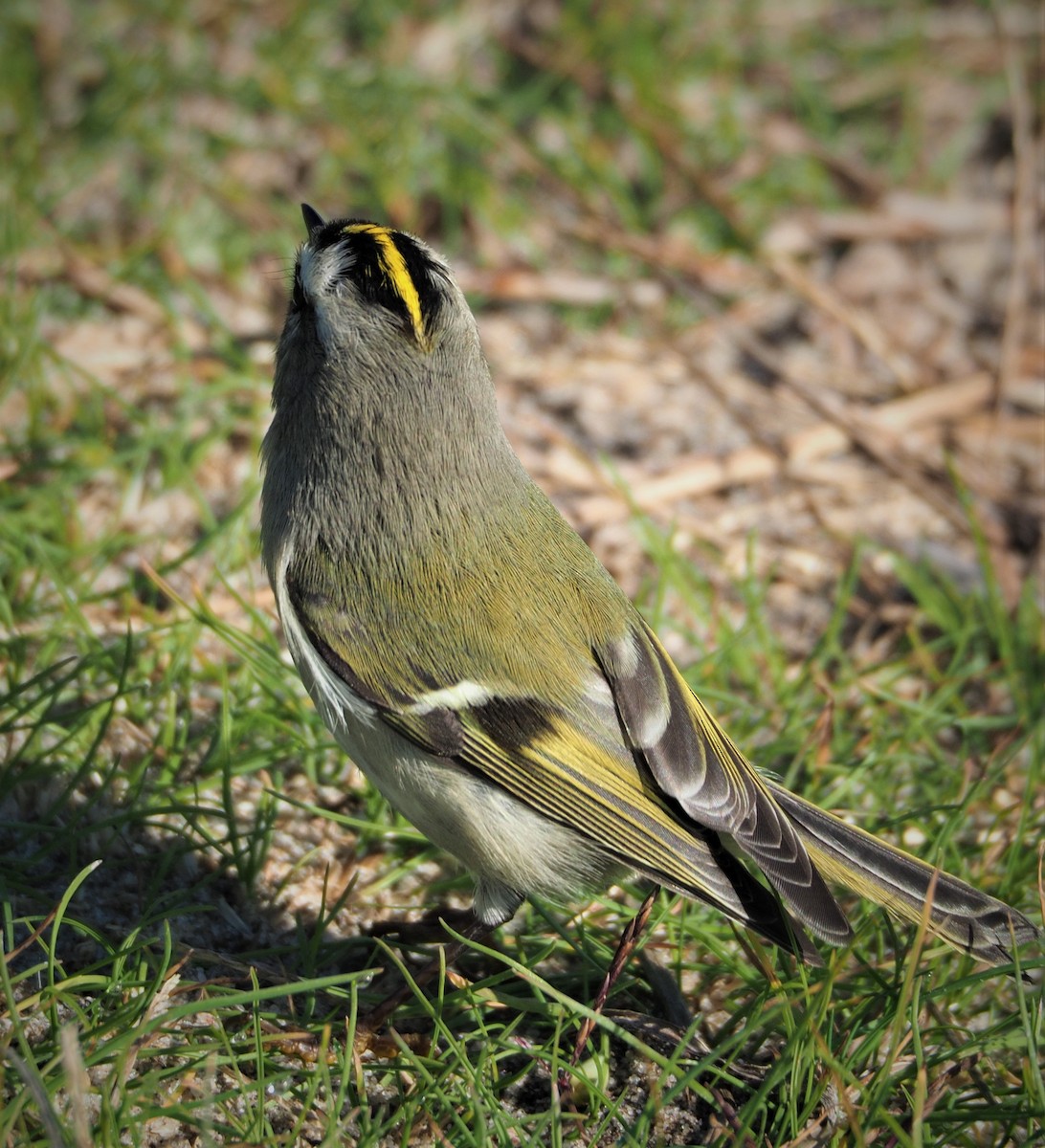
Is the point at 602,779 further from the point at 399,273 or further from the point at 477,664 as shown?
the point at 399,273

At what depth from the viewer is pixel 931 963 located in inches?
91.7

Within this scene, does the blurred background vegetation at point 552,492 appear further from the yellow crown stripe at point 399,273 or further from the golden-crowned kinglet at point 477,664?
the yellow crown stripe at point 399,273

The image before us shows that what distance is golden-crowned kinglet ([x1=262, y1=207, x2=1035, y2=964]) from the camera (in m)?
2.05

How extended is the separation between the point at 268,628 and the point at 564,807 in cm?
113

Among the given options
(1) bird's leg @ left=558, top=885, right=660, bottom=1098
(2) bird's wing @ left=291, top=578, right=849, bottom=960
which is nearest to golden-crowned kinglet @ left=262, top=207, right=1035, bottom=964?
(2) bird's wing @ left=291, top=578, right=849, bottom=960

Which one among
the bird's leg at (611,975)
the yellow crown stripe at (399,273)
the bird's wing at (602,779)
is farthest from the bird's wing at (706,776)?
the yellow crown stripe at (399,273)

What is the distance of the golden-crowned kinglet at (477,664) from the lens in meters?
2.05

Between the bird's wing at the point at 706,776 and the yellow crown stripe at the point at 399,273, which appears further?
the yellow crown stripe at the point at 399,273

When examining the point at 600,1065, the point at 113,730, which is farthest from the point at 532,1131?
the point at 113,730

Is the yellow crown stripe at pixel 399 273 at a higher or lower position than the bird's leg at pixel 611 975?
higher

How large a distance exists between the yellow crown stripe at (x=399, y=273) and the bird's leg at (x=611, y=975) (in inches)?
42.3

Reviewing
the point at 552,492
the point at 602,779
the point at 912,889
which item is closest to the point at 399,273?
the point at 602,779

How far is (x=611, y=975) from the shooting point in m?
2.12

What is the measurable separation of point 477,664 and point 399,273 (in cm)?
68
